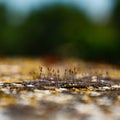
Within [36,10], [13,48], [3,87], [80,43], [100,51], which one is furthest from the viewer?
[36,10]

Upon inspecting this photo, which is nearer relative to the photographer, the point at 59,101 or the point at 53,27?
the point at 59,101

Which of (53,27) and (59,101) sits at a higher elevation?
(53,27)

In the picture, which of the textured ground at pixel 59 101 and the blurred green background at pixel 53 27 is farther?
the blurred green background at pixel 53 27

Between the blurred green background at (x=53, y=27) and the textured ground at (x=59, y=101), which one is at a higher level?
the blurred green background at (x=53, y=27)

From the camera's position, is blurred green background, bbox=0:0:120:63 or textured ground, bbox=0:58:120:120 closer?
textured ground, bbox=0:58:120:120

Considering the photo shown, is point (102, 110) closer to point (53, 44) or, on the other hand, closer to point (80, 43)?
point (80, 43)

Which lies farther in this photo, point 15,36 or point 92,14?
point 92,14

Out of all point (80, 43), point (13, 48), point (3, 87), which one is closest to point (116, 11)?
point (80, 43)

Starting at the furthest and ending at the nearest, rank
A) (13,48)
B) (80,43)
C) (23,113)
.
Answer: (13,48)
(80,43)
(23,113)
